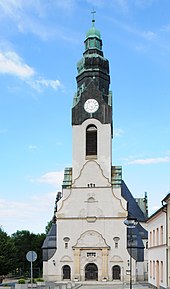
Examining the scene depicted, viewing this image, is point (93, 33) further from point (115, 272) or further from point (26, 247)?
point (26, 247)

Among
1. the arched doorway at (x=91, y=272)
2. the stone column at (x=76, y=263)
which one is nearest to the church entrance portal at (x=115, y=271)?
the arched doorway at (x=91, y=272)

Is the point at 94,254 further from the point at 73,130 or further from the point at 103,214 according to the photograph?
the point at 73,130

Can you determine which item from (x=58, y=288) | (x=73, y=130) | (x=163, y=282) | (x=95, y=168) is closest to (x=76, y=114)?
(x=73, y=130)

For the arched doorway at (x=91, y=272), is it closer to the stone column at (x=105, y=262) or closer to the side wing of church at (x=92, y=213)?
the side wing of church at (x=92, y=213)

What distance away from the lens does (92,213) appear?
64.5 m

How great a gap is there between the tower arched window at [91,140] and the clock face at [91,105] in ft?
7.30

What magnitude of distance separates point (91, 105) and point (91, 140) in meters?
4.87

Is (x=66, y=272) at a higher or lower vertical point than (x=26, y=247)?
lower

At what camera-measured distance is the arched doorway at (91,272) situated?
6328 cm

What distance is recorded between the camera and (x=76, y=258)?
6319 centimetres

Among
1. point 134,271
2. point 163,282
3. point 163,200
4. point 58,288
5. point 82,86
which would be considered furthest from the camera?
point 82,86

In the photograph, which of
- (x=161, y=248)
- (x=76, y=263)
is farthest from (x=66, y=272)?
(x=161, y=248)

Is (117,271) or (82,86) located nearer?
(117,271)

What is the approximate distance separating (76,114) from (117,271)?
71.6 ft
